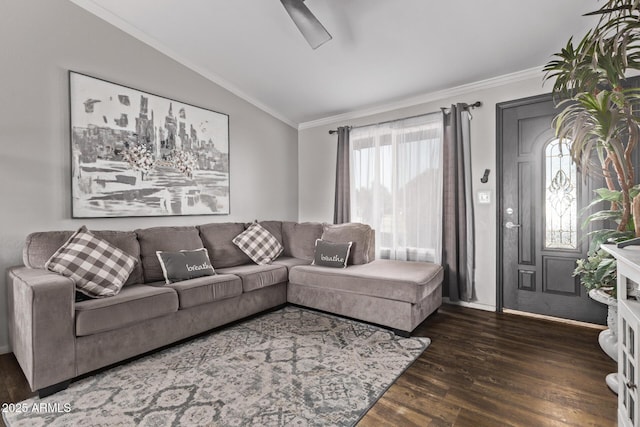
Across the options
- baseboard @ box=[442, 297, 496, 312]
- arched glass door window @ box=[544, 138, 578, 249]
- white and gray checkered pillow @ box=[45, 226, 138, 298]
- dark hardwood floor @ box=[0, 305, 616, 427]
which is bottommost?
dark hardwood floor @ box=[0, 305, 616, 427]

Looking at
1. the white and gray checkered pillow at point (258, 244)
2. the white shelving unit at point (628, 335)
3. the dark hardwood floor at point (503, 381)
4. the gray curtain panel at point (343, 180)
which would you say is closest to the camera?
the white shelving unit at point (628, 335)

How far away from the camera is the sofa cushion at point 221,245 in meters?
3.50

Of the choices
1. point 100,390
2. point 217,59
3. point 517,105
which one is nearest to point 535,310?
point 517,105

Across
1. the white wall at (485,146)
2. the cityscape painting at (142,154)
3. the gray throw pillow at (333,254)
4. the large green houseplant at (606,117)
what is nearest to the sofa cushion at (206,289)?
the gray throw pillow at (333,254)

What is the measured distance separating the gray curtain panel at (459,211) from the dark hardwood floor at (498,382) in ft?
2.32

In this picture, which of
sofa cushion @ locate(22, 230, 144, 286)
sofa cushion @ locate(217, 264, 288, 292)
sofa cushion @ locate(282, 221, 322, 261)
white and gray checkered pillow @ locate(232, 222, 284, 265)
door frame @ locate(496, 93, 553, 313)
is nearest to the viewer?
sofa cushion @ locate(22, 230, 144, 286)

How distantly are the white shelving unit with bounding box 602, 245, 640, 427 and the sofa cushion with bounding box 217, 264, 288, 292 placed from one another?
104 inches

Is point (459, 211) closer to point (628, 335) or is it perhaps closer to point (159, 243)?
point (628, 335)

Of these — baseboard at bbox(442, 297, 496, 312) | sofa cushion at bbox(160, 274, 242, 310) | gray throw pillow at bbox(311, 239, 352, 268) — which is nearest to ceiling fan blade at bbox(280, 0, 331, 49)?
gray throw pillow at bbox(311, 239, 352, 268)

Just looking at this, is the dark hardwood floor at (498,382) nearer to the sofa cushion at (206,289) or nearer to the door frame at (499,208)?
the door frame at (499,208)

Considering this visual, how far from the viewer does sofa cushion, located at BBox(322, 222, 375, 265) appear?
3.57 m

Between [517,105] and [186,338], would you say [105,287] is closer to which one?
[186,338]

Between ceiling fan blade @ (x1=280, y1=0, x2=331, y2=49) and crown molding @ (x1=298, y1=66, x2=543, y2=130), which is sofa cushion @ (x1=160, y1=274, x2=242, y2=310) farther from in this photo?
crown molding @ (x1=298, y1=66, x2=543, y2=130)

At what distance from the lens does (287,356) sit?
238 cm
